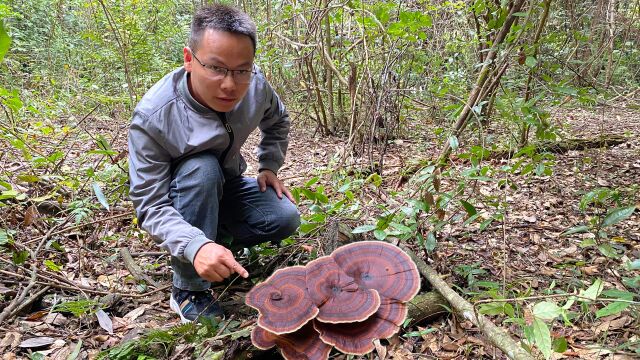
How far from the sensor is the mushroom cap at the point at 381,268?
1.89 metres

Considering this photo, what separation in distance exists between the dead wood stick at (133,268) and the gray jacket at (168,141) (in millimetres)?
747

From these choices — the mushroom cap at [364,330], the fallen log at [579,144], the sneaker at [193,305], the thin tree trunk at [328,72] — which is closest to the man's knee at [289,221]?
the sneaker at [193,305]

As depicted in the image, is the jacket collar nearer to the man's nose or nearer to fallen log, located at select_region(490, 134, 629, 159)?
the man's nose

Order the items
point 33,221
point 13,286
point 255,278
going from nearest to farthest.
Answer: point 13,286, point 255,278, point 33,221

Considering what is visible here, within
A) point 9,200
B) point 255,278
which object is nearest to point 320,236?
point 255,278

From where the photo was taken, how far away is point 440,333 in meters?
2.28

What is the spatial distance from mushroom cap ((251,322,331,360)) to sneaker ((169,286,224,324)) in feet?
2.28

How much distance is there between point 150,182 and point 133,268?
100cm

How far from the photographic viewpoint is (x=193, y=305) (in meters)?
2.51

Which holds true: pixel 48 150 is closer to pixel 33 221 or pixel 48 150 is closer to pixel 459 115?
pixel 33 221

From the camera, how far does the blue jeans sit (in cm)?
247

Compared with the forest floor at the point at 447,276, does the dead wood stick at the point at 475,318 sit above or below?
above

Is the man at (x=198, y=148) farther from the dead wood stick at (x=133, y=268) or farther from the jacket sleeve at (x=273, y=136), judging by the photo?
the dead wood stick at (x=133, y=268)

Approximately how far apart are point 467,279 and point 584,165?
2.66m
